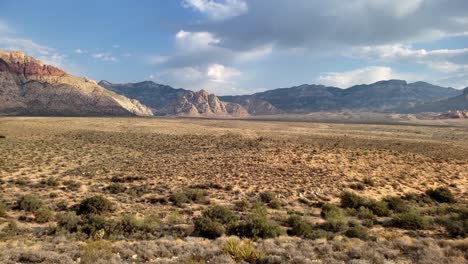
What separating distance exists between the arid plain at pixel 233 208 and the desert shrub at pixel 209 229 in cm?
5

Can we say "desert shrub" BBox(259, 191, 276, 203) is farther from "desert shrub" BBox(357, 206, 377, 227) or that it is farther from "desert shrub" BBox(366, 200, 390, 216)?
"desert shrub" BBox(366, 200, 390, 216)

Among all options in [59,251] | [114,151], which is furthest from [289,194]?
[114,151]

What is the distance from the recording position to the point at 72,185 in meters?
19.5

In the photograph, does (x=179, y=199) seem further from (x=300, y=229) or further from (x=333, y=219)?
(x=333, y=219)

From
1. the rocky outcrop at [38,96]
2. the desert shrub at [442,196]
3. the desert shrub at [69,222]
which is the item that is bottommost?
the desert shrub at [442,196]

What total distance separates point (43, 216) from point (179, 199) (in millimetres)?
5656

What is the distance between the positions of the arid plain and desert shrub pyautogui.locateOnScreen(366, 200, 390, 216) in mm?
81

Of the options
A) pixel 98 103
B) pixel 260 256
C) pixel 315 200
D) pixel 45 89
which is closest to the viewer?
pixel 260 256

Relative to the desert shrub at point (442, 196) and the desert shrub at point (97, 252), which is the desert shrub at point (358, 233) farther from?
the desert shrub at point (442, 196)

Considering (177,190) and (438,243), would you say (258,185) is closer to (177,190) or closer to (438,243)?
(177,190)

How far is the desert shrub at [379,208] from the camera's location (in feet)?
51.1

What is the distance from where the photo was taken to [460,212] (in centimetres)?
1502

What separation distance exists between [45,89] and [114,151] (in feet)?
561

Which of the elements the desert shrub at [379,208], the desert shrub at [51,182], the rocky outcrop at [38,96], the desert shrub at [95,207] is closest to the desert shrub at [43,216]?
the desert shrub at [95,207]
